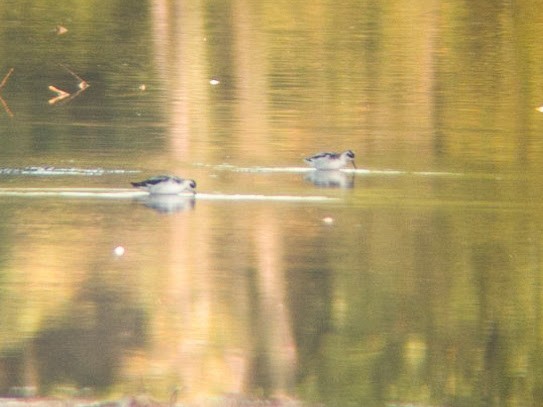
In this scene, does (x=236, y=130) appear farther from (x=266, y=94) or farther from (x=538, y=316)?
(x=538, y=316)

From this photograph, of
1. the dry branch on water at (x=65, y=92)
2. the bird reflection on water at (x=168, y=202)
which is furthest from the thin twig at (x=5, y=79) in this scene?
the bird reflection on water at (x=168, y=202)

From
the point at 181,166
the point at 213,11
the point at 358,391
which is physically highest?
the point at 213,11

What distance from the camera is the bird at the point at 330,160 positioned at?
31.8ft

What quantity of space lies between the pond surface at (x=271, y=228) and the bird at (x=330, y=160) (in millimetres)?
84

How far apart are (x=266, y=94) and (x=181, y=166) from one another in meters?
3.37

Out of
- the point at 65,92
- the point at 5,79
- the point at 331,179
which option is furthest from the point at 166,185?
the point at 5,79

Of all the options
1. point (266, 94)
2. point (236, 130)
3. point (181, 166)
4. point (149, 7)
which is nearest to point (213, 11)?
point (149, 7)

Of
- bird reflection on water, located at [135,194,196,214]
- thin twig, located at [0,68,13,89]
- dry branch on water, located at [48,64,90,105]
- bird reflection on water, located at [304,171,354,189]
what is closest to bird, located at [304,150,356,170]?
bird reflection on water, located at [304,171,354,189]

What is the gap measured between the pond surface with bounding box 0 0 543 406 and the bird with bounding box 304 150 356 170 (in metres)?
0.08

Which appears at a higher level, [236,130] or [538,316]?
[236,130]

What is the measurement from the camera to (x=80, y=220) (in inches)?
322

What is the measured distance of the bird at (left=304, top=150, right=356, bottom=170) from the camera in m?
9.70

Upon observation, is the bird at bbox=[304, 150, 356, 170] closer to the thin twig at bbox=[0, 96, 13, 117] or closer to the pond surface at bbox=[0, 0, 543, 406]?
the pond surface at bbox=[0, 0, 543, 406]

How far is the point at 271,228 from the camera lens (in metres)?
8.12
